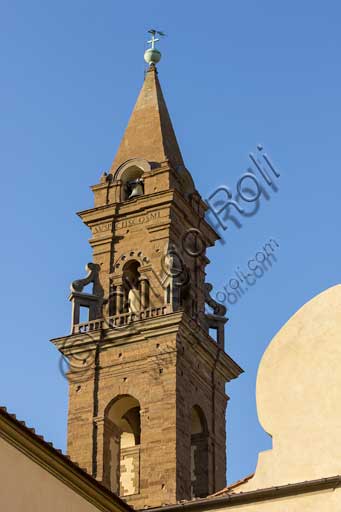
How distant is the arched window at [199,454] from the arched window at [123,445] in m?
1.38

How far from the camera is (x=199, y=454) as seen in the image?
34.7m

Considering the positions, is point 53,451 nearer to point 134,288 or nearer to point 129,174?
point 134,288

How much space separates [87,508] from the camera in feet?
50.4

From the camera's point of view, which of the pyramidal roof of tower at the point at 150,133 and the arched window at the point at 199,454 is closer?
the arched window at the point at 199,454

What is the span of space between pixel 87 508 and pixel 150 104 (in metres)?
25.0

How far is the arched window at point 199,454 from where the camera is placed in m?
33.9

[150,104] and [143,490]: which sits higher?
[150,104]

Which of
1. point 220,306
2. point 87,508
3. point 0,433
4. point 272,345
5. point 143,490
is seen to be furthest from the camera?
point 220,306

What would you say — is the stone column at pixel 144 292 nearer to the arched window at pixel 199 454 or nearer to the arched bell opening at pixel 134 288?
the arched bell opening at pixel 134 288

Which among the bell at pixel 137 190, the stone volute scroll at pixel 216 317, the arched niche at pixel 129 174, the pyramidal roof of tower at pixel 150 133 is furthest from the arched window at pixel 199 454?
the pyramidal roof of tower at pixel 150 133

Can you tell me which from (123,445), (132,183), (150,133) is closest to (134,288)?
(132,183)

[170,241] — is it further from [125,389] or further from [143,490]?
[143,490]

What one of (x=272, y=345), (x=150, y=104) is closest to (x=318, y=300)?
(x=272, y=345)

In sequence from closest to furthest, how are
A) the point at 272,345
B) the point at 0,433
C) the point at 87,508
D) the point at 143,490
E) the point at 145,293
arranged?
the point at 0,433 < the point at 87,508 < the point at 272,345 < the point at 143,490 < the point at 145,293
